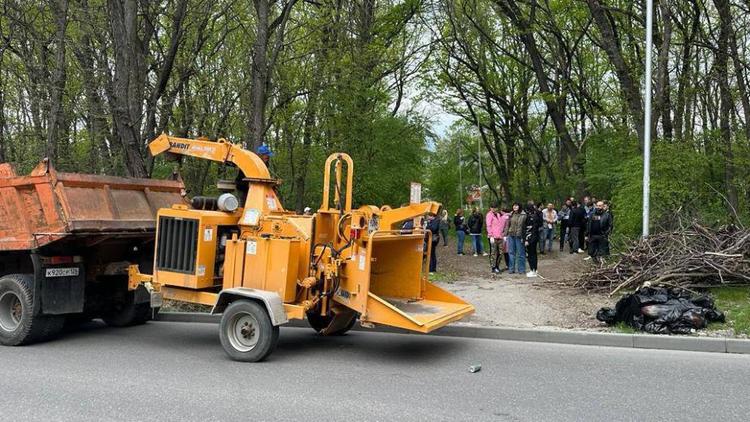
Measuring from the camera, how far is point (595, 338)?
27.0ft

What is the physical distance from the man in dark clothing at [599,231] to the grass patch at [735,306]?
4.40m

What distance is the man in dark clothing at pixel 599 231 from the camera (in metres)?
14.7

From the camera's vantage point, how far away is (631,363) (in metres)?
7.09

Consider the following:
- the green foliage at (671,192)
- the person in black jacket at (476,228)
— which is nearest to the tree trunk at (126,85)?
the person in black jacket at (476,228)

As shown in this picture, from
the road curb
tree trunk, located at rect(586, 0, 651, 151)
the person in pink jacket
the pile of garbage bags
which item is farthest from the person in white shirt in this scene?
the road curb

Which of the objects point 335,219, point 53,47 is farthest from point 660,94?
point 53,47

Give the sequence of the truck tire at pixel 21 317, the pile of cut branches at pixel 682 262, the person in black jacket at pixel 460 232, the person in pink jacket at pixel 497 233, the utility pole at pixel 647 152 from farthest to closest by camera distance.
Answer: the person in black jacket at pixel 460 232, the person in pink jacket at pixel 497 233, the utility pole at pixel 647 152, the pile of cut branches at pixel 682 262, the truck tire at pixel 21 317

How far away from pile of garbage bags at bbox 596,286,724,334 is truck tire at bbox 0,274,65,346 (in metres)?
8.08

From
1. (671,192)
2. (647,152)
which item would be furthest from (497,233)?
(671,192)

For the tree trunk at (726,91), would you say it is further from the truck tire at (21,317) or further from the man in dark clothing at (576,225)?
the truck tire at (21,317)

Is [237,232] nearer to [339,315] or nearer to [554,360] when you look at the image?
[339,315]

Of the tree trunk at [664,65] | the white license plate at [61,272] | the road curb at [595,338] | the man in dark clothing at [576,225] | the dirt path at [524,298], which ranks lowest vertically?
the road curb at [595,338]

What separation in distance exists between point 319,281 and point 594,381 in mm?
3351

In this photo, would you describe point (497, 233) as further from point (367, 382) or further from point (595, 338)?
point (367, 382)
